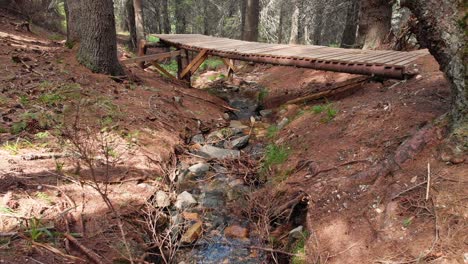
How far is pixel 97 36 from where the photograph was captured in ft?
23.6

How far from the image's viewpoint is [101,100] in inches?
251

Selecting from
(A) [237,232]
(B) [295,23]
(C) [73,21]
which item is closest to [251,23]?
(B) [295,23]

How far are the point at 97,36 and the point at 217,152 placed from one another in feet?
12.3

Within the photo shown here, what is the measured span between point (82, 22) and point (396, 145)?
6.63 metres

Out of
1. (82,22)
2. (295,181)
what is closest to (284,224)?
(295,181)

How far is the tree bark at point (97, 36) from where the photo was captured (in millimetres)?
7102

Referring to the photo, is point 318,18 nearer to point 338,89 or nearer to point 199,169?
point 338,89

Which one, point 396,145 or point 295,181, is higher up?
point 396,145

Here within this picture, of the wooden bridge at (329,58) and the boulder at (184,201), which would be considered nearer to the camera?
the boulder at (184,201)

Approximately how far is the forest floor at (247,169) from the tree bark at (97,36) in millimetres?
307

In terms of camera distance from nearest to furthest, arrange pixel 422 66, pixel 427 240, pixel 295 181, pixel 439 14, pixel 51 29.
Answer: pixel 427 240 < pixel 439 14 < pixel 295 181 < pixel 422 66 < pixel 51 29

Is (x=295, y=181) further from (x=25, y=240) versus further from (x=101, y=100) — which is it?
(x=101, y=100)

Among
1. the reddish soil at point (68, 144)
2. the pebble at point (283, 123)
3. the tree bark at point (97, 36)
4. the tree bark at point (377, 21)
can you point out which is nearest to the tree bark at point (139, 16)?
the reddish soil at point (68, 144)

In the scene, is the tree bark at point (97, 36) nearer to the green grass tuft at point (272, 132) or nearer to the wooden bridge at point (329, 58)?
the wooden bridge at point (329, 58)
